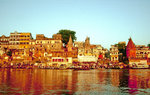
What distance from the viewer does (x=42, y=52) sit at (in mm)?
83688

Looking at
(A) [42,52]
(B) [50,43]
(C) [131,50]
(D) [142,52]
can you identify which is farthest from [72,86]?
(D) [142,52]

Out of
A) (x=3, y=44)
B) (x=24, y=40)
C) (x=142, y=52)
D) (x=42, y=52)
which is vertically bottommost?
(x=42, y=52)

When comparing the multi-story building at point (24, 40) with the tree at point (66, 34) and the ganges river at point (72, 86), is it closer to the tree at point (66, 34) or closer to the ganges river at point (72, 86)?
the tree at point (66, 34)

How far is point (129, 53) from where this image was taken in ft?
296

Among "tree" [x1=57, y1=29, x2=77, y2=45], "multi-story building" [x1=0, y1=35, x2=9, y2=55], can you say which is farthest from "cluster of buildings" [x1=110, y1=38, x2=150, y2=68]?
"multi-story building" [x1=0, y1=35, x2=9, y2=55]

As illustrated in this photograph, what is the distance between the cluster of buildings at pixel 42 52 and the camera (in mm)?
82250

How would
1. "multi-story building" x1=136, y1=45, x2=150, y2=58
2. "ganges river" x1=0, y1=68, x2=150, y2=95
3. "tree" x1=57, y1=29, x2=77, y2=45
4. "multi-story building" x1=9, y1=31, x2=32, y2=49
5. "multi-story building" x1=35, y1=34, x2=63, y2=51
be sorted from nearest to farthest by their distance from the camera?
"ganges river" x1=0, y1=68, x2=150, y2=95, "multi-story building" x1=35, y1=34, x2=63, y2=51, "multi-story building" x1=9, y1=31, x2=32, y2=49, "multi-story building" x1=136, y1=45, x2=150, y2=58, "tree" x1=57, y1=29, x2=77, y2=45

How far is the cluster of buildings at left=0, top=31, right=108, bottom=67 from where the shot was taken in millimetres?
82250

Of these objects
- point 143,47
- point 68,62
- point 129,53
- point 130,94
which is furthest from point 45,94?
point 143,47

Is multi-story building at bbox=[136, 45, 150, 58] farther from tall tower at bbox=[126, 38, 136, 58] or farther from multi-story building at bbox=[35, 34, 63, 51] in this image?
multi-story building at bbox=[35, 34, 63, 51]

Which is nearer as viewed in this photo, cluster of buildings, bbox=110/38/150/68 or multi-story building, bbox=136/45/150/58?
cluster of buildings, bbox=110/38/150/68

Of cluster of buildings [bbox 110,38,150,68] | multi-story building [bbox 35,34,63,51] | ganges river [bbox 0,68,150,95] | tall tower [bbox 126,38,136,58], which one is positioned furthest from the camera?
tall tower [bbox 126,38,136,58]

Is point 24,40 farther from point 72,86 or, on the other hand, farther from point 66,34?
point 72,86

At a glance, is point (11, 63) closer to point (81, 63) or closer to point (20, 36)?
point (20, 36)
